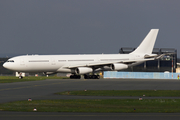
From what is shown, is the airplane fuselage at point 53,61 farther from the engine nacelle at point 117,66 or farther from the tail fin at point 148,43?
the tail fin at point 148,43

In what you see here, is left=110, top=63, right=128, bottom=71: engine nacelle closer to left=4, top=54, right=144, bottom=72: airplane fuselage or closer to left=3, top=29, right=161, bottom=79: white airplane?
left=3, top=29, right=161, bottom=79: white airplane

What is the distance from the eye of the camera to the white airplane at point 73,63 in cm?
6397

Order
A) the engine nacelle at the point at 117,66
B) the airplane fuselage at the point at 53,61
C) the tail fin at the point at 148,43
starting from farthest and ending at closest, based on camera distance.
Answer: the tail fin at the point at 148,43 → the engine nacelle at the point at 117,66 → the airplane fuselage at the point at 53,61

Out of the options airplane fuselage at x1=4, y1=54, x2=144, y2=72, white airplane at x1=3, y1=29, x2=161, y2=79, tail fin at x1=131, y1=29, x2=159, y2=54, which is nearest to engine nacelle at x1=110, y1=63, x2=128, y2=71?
white airplane at x1=3, y1=29, x2=161, y2=79

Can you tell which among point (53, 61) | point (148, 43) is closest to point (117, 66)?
point (148, 43)

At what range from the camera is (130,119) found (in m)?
14.9

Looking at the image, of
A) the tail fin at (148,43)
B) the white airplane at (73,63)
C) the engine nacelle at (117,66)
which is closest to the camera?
the white airplane at (73,63)

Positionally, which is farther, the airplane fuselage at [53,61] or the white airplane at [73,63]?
the white airplane at [73,63]

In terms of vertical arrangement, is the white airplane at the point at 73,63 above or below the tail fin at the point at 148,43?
below

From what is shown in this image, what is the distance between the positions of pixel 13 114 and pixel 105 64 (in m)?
50.9

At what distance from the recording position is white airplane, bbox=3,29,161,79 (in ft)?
210

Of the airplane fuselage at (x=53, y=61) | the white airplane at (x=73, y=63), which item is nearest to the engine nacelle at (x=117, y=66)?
the white airplane at (x=73, y=63)

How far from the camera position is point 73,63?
66938mm

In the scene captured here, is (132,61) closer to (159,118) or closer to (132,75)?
(132,75)
